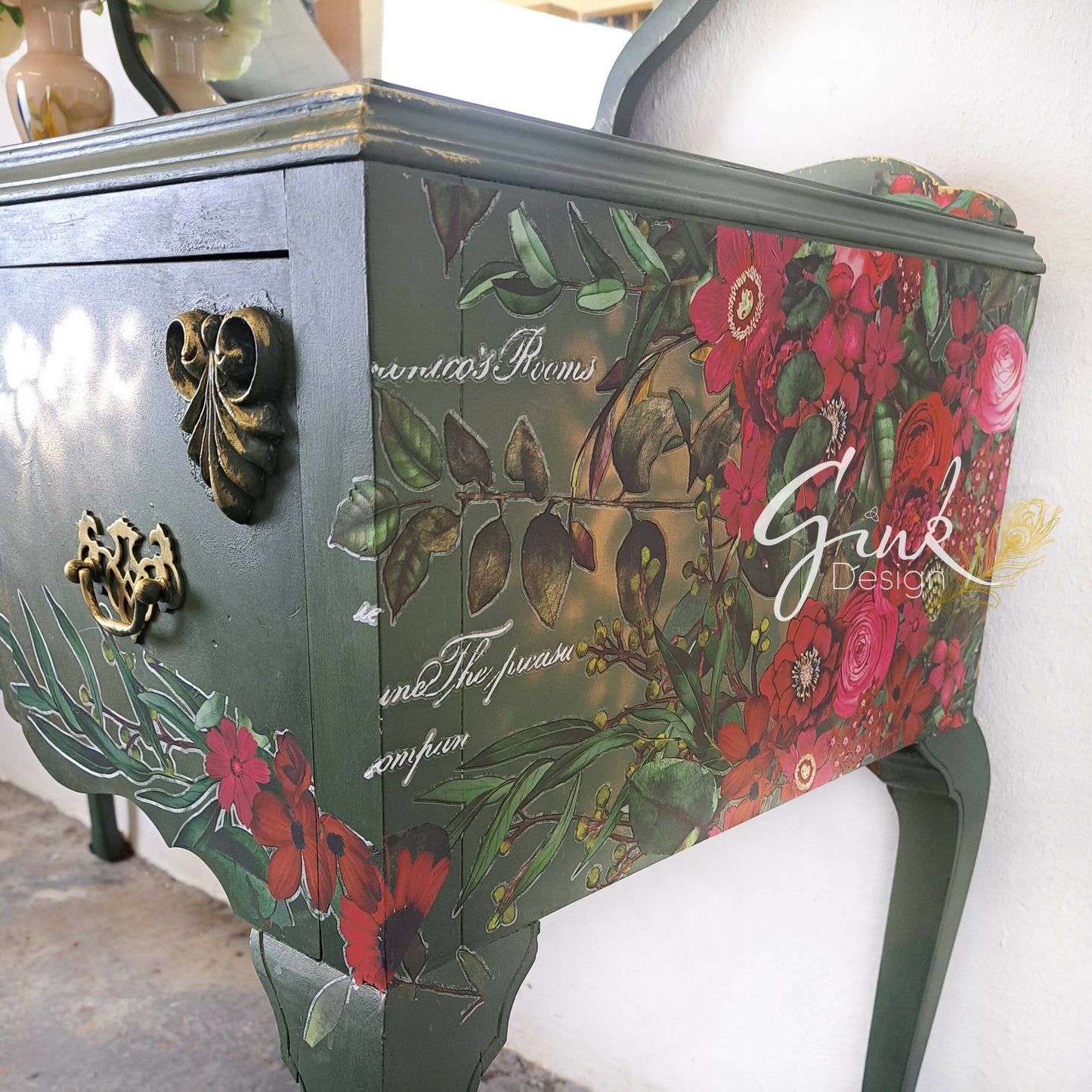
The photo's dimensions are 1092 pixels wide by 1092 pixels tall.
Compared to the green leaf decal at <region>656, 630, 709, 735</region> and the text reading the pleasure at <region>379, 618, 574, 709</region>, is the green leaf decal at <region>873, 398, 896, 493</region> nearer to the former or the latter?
the green leaf decal at <region>656, 630, 709, 735</region>

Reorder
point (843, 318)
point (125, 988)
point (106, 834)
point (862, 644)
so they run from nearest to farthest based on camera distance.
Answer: point (843, 318) < point (862, 644) < point (125, 988) < point (106, 834)

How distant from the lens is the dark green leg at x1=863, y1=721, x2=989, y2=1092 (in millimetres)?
954

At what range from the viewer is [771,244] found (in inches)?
23.1

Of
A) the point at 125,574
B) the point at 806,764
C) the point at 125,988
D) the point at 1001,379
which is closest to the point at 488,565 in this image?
the point at 125,574

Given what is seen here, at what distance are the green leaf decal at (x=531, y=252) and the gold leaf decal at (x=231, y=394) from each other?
11 cm

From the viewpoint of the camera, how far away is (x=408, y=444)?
0.43 meters

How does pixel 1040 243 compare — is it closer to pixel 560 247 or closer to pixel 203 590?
pixel 560 247

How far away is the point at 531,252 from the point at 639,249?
0.25ft

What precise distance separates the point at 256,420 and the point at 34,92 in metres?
0.59

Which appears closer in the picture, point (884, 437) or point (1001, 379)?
point (884, 437)

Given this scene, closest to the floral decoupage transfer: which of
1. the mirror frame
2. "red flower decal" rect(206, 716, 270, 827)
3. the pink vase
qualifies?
"red flower decal" rect(206, 716, 270, 827)

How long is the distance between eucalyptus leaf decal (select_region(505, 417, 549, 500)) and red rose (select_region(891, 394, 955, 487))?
1.16 ft

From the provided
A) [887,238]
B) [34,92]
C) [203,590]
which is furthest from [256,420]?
[34,92]

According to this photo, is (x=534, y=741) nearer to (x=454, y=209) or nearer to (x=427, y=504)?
(x=427, y=504)
